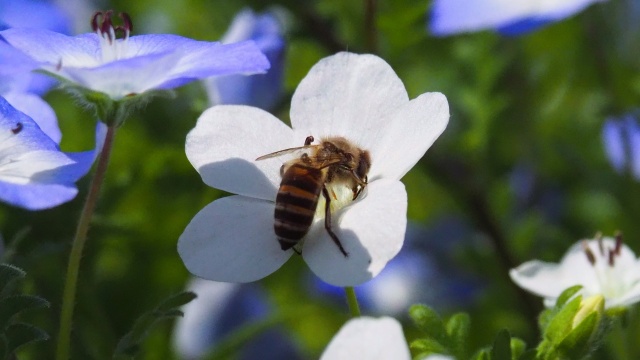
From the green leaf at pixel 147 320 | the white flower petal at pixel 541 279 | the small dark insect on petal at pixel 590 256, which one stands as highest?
the green leaf at pixel 147 320

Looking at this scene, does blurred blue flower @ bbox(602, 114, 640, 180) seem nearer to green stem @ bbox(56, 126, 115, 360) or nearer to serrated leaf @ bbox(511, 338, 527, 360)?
serrated leaf @ bbox(511, 338, 527, 360)

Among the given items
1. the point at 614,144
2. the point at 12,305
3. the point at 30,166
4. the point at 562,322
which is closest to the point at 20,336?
the point at 12,305

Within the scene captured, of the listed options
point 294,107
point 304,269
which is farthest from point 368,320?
point 304,269

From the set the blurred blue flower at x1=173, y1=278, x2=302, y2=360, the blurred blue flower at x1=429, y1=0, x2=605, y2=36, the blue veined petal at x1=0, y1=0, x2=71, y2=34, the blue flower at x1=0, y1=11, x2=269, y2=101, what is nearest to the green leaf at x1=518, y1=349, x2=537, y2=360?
the blue flower at x1=0, y1=11, x2=269, y2=101

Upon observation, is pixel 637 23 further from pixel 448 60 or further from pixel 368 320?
pixel 368 320

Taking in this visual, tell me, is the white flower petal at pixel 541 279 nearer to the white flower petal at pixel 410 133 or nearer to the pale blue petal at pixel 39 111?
the white flower petal at pixel 410 133

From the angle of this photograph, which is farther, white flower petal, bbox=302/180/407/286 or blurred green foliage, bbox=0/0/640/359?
blurred green foliage, bbox=0/0/640/359

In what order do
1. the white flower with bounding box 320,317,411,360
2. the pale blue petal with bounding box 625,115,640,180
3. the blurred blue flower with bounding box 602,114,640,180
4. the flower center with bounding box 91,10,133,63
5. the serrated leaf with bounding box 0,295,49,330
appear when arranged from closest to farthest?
1. the white flower with bounding box 320,317,411,360
2. the serrated leaf with bounding box 0,295,49,330
3. the flower center with bounding box 91,10,133,63
4. the blurred blue flower with bounding box 602,114,640,180
5. the pale blue petal with bounding box 625,115,640,180

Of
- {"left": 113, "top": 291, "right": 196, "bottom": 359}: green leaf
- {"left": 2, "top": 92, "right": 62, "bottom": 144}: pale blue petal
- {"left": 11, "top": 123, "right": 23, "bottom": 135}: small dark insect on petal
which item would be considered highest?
{"left": 11, "top": 123, "right": 23, "bottom": 135}: small dark insect on petal

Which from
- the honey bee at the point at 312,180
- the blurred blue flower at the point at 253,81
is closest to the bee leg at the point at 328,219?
the honey bee at the point at 312,180
